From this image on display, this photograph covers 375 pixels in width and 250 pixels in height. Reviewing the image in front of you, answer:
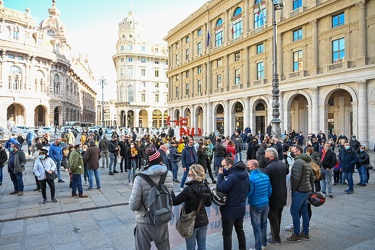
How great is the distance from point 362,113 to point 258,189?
2043cm

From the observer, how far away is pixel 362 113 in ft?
66.6

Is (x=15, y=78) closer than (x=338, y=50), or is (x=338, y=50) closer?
(x=338, y=50)

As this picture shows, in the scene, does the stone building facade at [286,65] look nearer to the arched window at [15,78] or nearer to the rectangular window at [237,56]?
the rectangular window at [237,56]

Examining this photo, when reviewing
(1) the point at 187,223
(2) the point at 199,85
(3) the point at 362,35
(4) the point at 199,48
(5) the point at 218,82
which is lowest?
(1) the point at 187,223

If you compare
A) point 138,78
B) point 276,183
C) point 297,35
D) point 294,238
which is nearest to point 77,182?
point 276,183

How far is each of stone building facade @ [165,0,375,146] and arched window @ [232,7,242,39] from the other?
119mm

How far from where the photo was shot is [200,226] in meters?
→ 3.86

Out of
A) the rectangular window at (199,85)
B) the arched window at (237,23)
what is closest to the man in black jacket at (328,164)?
the arched window at (237,23)

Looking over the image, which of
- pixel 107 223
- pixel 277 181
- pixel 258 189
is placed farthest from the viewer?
pixel 107 223

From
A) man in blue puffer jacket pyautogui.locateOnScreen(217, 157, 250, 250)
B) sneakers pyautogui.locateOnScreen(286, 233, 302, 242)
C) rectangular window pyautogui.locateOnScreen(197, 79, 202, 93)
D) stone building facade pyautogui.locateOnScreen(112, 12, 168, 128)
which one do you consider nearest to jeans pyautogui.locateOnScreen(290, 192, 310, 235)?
sneakers pyautogui.locateOnScreen(286, 233, 302, 242)

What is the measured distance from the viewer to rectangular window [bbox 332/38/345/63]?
2200 cm

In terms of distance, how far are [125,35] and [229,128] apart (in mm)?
51536

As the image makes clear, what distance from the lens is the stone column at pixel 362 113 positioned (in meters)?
20.1

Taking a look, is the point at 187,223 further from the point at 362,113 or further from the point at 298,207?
the point at 362,113
